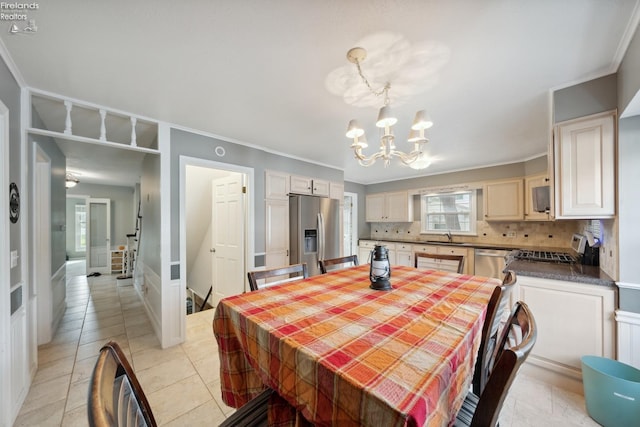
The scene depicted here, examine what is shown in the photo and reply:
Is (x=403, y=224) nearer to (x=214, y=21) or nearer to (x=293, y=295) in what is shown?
(x=293, y=295)

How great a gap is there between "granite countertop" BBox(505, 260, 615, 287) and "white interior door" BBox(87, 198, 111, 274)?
27.8 ft

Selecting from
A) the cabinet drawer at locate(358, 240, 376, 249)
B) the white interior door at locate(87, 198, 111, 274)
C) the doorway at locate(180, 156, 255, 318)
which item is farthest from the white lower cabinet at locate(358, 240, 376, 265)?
the white interior door at locate(87, 198, 111, 274)

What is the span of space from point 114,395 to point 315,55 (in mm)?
1806

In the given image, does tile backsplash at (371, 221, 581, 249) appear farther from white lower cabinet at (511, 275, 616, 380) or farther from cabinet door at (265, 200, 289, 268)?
cabinet door at (265, 200, 289, 268)

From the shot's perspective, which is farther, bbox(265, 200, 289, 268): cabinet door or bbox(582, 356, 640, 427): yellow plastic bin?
bbox(265, 200, 289, 268): cabinet door

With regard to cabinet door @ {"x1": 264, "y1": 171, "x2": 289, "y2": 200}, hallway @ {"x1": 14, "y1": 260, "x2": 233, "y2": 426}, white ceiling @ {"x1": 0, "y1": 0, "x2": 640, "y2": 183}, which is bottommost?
hallway @ {"x1": 14, "y1": 260, "x2": 233, "y2": 426}

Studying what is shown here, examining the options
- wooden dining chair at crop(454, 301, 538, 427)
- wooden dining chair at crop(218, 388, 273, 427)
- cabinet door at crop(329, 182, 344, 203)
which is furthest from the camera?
cabinet door at crop(329, 182, 344, 203)

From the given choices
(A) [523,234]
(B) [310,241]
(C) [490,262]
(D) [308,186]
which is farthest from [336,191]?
(A) [523,234]

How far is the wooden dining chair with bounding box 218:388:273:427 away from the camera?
991 millimetres

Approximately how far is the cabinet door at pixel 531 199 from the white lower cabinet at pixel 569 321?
227 centimetres

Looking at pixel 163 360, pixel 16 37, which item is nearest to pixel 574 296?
pixel 163 360

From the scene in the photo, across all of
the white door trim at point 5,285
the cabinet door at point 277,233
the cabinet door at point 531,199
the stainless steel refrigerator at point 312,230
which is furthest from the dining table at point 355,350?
the cabinet door at point 531,199

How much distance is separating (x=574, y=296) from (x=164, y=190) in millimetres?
3841

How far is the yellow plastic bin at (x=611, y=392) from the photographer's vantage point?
1449 mm
